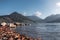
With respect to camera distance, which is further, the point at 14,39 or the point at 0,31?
the point at 0,31

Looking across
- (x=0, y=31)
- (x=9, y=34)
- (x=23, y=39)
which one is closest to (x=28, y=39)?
(x=23, y=39)

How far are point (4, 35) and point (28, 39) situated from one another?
5.71 feet

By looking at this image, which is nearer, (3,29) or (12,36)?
(12,36)

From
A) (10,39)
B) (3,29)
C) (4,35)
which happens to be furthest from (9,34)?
(3,29)

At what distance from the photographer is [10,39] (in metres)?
10.6

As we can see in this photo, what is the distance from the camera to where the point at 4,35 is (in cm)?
1178

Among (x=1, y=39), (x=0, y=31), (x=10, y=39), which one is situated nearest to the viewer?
(x=10, y=39)

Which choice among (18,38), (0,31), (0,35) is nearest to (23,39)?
(18,38)

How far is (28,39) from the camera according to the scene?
440 inches

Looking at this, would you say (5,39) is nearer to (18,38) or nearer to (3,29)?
(18,38)

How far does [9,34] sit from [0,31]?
62.0 inches

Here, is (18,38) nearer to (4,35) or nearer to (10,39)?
(10,39)

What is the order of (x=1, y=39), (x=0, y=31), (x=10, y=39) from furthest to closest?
(x=0, y=31) → (x=1, y=39) → (x=10, y=39)

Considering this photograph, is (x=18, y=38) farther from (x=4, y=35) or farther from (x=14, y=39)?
(x=4, y=35)
